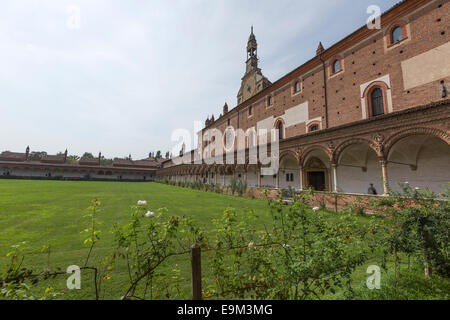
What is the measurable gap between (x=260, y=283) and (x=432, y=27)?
17205mm

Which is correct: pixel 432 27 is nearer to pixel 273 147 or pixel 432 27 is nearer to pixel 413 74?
pixel 413 74

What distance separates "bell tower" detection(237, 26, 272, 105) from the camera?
2987 centimetres

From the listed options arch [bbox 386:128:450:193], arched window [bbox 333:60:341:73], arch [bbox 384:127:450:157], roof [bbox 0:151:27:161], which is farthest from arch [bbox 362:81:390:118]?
roof [bbox 0:151:27:161]

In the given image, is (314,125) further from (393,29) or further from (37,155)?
(37,155)

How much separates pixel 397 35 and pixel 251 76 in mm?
20851

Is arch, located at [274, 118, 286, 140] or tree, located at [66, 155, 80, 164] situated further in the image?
tree, located at [66, 155, 80, 164]

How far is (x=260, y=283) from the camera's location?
94.2 inches

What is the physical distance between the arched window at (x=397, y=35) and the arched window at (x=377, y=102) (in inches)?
123

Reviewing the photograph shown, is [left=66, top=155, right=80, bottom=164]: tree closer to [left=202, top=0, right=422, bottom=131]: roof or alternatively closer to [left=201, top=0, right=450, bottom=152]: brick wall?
[left=202, top=0, right=422, bottom=131]: roof

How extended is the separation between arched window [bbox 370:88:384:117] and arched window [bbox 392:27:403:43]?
3124 millimetres

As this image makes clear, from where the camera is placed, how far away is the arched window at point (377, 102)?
44.1ft
